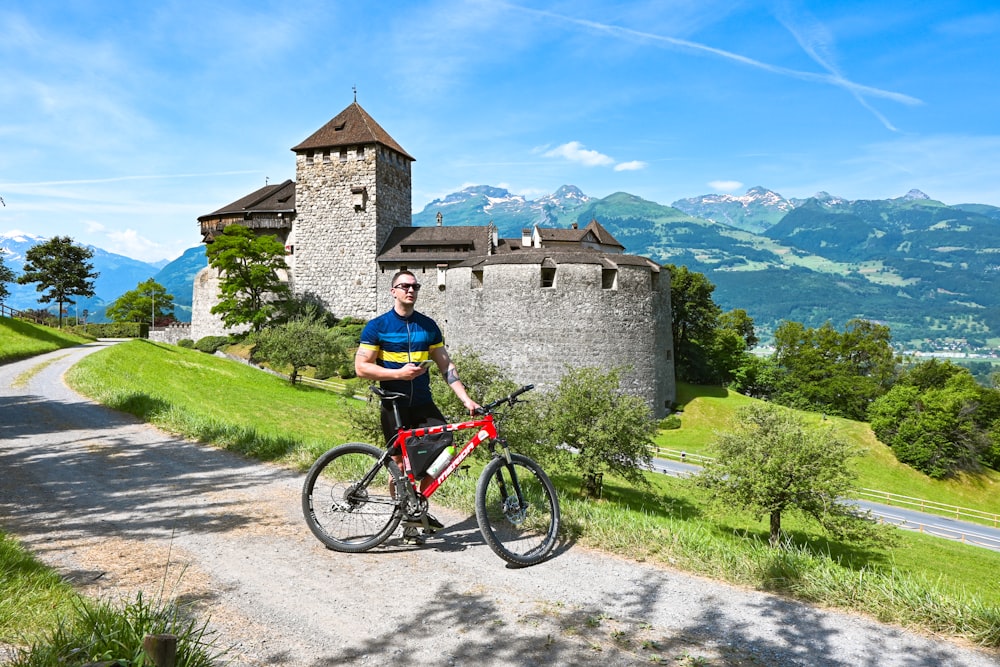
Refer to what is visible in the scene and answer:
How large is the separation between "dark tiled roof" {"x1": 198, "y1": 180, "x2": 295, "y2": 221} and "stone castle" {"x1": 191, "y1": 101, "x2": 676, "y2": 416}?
7.8 inches

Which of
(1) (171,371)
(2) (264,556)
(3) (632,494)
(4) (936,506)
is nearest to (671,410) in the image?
(4) (936,506)

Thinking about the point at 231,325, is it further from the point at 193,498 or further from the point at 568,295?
the point at 193,498

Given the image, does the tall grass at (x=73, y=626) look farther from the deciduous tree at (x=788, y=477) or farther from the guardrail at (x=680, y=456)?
the guardrail at (x=680, y=456)

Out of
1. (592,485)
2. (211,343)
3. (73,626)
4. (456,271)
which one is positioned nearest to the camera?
(73,626)

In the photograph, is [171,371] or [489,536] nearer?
[489,536]

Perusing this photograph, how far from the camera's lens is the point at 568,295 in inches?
1432

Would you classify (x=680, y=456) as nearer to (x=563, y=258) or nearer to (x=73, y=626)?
(x=563, y=258)

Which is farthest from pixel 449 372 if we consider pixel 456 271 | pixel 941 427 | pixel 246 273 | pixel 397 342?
pixel 941 427

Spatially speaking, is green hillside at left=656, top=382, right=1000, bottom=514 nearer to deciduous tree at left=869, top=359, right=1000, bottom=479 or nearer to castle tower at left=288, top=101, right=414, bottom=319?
deciduous tree at left=869, top=359, right=1000, bottom=479

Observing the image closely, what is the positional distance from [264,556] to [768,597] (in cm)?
410

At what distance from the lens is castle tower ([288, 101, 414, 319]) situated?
52.2 meters

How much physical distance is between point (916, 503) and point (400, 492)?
134ft

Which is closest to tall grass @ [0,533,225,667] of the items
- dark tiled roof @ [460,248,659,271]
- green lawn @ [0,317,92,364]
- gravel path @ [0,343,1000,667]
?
gravel path @ [0,343,1000,667]

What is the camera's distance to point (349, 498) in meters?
5.32
